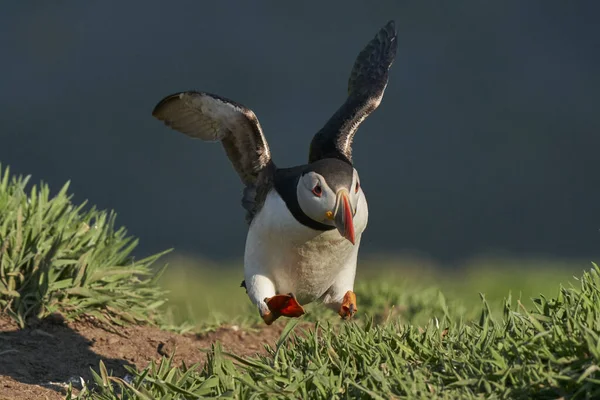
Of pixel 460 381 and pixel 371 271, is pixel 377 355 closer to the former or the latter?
pixel 460 381

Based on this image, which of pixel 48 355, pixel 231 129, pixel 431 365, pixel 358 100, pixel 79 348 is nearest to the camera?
pixel 431 365

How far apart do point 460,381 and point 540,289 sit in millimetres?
5950

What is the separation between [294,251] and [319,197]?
20.3 inches

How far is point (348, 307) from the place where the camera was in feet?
20.4

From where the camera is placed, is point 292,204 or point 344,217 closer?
point 344,217

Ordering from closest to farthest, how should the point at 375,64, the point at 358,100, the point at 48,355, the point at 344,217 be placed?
the point at 344,217 < the point at 48,355 < the point at 358,100 < the point at 375,64

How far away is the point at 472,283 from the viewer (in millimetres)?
9789

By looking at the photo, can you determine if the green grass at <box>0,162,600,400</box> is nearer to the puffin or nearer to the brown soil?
the brown soil

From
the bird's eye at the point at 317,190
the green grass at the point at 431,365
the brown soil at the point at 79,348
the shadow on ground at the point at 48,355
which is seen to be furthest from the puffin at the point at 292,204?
the green grass at the point at 431,365

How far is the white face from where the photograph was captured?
18.4ft

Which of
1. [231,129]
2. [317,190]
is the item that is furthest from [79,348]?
[317,190]

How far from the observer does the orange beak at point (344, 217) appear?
5531mm

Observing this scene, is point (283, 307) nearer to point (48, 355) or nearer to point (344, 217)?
point (344, 217)

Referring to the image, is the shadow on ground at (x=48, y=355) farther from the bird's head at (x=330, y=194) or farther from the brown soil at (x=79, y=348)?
the bird's head at (x=330, y=194)
